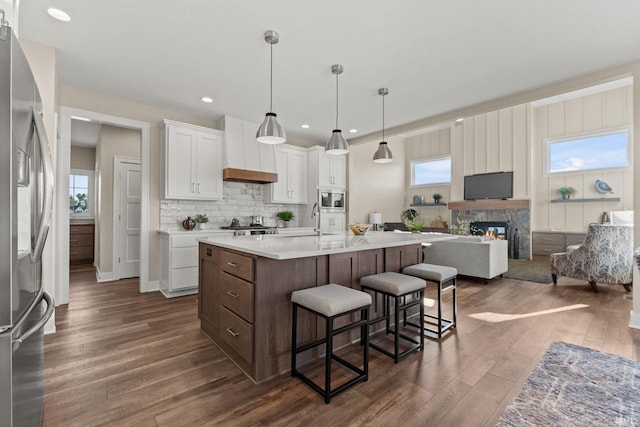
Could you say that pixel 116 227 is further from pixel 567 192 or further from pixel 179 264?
pixel 567 192

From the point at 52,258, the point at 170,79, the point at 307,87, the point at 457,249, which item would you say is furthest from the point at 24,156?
the point at 457,249

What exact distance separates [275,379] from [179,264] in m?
2.53

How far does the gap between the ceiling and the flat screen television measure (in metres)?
4.63

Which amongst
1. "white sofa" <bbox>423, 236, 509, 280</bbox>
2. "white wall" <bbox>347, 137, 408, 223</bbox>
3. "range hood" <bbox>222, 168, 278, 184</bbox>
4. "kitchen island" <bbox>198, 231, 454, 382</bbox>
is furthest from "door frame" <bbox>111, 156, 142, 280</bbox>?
"white sofa" <bbox>423, 236, 509, 280</bbox>

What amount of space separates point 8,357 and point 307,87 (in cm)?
343

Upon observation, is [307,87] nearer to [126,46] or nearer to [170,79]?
[170,79]

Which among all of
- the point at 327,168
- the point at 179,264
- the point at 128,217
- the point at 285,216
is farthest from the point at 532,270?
the point at 128,217

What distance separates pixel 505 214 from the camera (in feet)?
25.4

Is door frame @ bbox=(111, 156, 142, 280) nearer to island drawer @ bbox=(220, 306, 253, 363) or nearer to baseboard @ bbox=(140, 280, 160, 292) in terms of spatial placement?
baseboard @ bbox=(140, 280, 160, 292)

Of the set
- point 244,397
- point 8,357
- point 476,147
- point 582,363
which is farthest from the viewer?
point 476,147

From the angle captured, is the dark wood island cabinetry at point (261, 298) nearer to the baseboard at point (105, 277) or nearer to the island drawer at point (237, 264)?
the island drawer at point (237, 264)

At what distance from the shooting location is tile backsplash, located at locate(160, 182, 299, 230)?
4484 millimetres

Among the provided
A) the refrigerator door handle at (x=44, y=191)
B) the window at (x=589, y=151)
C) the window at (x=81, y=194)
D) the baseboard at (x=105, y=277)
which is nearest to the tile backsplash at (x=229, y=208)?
the baseboard at (x=105, y=277)

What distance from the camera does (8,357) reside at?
0.95 meters
